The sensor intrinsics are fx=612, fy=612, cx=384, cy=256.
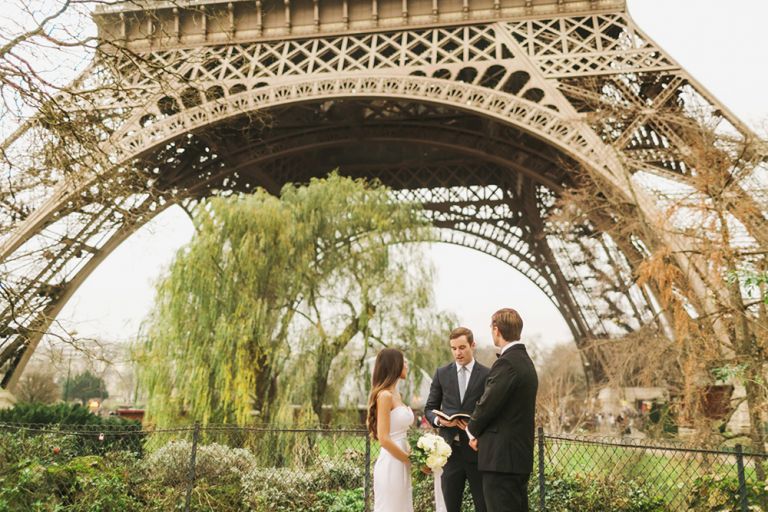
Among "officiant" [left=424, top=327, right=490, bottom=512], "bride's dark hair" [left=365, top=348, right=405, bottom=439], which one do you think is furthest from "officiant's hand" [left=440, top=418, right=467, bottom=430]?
"bride's dark hair" [left=365, top=348, right=405, bottom=439]

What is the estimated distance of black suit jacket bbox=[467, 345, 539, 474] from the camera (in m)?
3.79

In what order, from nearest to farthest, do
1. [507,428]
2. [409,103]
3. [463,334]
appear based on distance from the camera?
1. [507,428]
2. [463,334]
3. [409,103]

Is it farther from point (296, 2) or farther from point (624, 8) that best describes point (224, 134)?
point (624, 8)

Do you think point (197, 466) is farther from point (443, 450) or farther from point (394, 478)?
point (443, 450)

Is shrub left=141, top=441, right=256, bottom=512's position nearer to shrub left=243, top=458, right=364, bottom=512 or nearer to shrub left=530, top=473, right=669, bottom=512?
shrub left=243, top=458, right=364, bottom=512

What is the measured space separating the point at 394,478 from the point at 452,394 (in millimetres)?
892

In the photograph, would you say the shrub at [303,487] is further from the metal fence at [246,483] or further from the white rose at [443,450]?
the white rose at [443,450]

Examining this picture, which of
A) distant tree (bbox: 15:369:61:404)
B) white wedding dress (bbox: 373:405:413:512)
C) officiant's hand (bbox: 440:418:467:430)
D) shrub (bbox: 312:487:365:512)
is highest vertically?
distant tree (bbox: 15:369:61:404)

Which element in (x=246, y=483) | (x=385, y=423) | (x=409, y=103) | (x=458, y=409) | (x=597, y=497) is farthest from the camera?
(x=409, y=103)

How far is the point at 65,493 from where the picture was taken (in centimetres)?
591

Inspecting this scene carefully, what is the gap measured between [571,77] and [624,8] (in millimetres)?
3144

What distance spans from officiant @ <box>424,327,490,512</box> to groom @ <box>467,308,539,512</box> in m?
0.48

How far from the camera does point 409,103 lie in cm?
1772

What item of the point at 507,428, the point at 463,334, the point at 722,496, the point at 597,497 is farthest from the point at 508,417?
the point at 597,497
